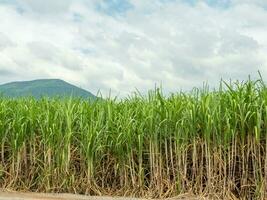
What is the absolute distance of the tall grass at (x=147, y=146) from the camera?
520 centimetres

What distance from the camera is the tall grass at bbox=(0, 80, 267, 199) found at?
520cm

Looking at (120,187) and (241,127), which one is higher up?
(241,127)

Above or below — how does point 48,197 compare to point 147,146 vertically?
below

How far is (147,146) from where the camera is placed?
5570 millimetres

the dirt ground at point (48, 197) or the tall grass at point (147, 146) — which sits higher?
the tall grass at point (147, 146)

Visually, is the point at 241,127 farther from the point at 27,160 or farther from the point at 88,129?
the point at 27,160

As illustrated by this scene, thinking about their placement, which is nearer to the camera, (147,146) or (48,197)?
(48,197)

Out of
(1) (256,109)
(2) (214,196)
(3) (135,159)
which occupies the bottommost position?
(2) (214,196)

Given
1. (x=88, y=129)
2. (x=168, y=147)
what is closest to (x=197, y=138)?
(x=168, y=147)

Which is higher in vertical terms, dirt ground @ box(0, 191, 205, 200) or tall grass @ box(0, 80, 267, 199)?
tall grass @ box(0, 80, 267, 199)

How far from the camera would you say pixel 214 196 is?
5.19 meters

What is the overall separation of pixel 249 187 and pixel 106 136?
63.0 inches

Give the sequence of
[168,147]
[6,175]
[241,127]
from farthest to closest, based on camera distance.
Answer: [6,175], [168,147], [241,127]

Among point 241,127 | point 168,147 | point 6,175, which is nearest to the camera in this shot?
point 241,127
